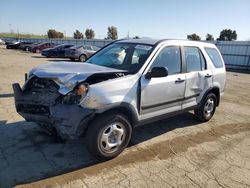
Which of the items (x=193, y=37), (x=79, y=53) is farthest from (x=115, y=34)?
(x=79, y=53)

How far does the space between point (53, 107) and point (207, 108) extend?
3.81m

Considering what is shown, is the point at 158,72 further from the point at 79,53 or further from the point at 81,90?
the point at 79,53

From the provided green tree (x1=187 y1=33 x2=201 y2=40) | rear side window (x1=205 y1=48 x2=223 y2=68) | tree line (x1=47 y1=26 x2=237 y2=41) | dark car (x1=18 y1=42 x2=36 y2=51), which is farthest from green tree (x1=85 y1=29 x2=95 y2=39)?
rear side window (x1=205 y1=48 x2=223 y2=68)

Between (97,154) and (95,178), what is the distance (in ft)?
1.27

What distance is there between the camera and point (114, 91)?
12.0 ft

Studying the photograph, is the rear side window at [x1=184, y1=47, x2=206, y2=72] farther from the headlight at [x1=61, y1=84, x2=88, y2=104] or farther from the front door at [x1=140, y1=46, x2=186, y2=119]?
the headlight at [x1=61, y1=84, x2=88, y2=104]

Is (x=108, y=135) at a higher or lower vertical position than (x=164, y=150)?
higher

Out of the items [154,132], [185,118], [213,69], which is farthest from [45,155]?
[213,69]

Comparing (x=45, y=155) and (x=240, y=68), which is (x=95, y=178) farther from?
(x=240, y=68)

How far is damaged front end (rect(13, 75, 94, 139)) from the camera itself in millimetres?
3404

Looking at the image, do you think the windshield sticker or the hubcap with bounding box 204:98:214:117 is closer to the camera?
the windshield sticker

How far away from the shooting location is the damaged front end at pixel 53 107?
134 inches

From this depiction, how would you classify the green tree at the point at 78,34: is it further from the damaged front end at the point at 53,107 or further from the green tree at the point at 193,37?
the damaged front end at the point at 53,107

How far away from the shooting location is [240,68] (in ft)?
76.2
